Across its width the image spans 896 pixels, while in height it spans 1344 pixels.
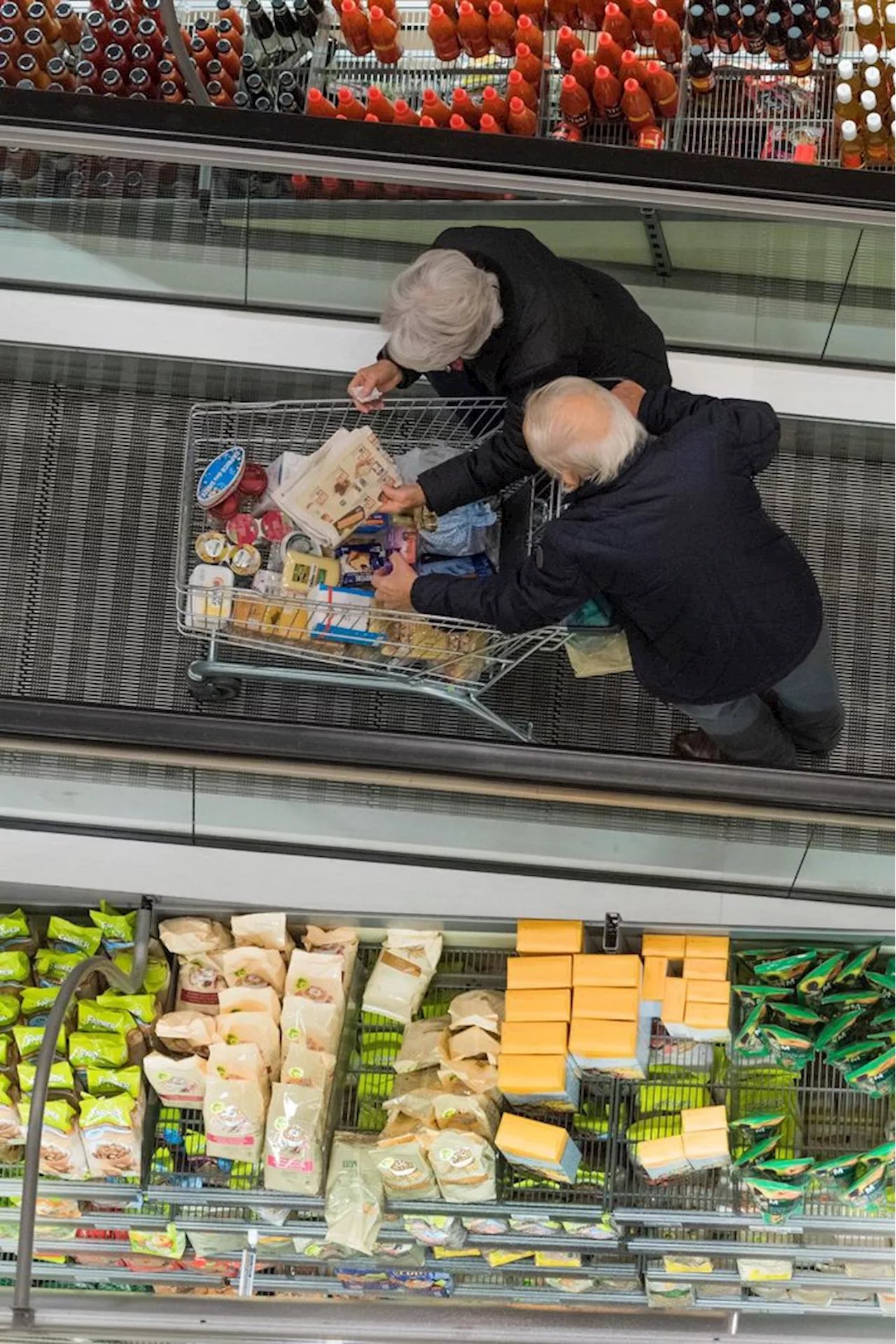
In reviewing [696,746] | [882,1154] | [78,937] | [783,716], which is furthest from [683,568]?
[78,937]

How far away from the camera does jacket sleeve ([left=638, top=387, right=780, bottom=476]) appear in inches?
141

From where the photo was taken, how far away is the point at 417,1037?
441cm

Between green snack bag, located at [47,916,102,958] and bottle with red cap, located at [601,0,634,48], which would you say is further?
bottle with red cap, located at [601,0,634,48]

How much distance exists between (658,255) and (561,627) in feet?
3.82

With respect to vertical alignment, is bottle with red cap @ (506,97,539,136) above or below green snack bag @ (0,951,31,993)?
above

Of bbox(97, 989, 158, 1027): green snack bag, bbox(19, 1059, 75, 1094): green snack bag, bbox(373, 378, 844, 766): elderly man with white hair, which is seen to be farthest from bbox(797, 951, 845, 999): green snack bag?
bbox(19, 1059, 75, 1094): green snack bag

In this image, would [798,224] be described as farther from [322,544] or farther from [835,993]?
[835,993]

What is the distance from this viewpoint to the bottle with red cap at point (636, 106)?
497 cm

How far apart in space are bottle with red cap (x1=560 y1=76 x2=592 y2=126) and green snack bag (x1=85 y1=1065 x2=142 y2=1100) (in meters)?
3.38

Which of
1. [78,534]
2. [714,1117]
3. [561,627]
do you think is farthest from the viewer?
[78,534]

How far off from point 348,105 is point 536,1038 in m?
3.18

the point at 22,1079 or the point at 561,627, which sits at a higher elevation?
the point at 561,627

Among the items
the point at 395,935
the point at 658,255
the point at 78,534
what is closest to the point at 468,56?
the point at 658,255

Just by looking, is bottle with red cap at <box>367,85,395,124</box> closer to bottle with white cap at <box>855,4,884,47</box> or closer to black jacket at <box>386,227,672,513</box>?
black jacket at <box>386,227,672,513</box>
